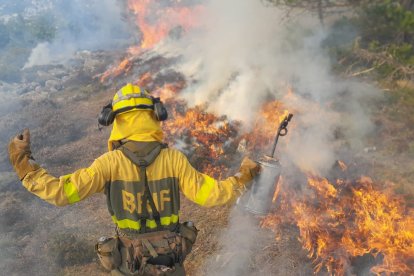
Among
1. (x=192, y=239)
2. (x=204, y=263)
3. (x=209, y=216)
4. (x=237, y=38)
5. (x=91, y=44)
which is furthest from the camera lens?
(x=91, y=44)

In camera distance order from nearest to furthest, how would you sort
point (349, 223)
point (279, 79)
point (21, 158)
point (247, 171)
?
point (21, 158) < point (247, 171) < point (349, 223) < point (279, 79)

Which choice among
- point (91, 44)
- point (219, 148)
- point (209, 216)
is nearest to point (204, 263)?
point (209, 216)

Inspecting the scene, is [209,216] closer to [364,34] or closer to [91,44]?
[364,34]

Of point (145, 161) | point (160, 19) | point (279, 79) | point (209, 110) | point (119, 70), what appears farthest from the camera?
point (160, 19)

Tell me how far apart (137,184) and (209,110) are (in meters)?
7.40

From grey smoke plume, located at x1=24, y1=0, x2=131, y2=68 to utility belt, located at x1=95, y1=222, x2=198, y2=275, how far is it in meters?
24.4

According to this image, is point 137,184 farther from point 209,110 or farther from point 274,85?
point 274,85

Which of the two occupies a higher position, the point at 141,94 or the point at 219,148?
the point at 141,94

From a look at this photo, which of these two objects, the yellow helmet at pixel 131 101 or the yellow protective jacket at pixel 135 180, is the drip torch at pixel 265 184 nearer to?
the yellow protective jacket at pixel 135 180

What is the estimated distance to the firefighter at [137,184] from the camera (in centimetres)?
289

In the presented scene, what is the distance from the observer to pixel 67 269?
240 inches

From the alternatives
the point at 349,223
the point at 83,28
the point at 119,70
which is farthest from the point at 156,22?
the point at 349,223

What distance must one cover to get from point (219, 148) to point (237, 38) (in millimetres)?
6386

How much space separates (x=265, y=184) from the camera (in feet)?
12.1
